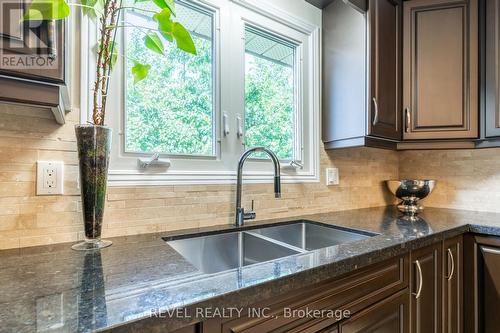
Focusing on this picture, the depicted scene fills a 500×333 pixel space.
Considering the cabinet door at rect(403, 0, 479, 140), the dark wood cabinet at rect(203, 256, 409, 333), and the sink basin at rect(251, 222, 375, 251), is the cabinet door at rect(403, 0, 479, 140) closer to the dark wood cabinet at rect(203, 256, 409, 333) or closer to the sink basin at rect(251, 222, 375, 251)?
the sink basin at rect(251, 222, 375, 251)

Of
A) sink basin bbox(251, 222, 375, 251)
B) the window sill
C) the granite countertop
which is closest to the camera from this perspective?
the granite countertop

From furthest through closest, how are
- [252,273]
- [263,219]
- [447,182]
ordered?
[447,182], [263,219], [252,273]

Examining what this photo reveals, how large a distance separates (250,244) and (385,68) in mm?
1206

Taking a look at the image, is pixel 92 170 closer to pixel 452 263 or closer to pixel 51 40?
pixel 51 40

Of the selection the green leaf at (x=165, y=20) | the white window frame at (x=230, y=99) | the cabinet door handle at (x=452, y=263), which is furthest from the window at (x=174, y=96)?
the cabinet door handle at (x=452, y=263)

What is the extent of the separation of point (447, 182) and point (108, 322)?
227cm

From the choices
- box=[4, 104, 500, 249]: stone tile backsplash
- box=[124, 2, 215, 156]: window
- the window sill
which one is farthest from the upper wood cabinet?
box=[124, 2, 215, 156]: window

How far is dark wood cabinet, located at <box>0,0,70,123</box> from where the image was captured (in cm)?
63

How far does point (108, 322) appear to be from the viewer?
0.48 meters

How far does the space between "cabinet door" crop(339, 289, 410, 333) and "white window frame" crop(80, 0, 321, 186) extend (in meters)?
0.74

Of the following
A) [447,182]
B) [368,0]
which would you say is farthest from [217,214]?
[447,182]

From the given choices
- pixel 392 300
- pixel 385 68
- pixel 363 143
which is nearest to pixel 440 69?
pixel 385 68

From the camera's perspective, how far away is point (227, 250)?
4.02 feet

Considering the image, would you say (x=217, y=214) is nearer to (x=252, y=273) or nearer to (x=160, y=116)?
(x=160, y=116)
